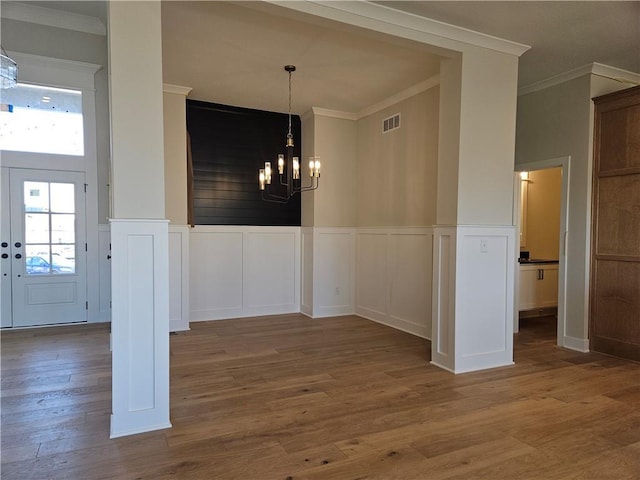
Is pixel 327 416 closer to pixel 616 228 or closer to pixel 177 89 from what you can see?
pixel 616 228

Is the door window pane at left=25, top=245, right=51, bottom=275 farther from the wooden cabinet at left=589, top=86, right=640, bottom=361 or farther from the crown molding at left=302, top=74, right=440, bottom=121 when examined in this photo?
the wooden cabinet at left=589, top=86, right=640, bottom=361

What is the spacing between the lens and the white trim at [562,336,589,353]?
4379mm

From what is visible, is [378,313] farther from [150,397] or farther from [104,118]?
[104,118]

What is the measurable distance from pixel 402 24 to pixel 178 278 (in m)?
3.80

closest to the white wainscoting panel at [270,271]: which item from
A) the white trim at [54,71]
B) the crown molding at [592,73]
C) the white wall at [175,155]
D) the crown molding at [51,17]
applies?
the white wall at [175,155]

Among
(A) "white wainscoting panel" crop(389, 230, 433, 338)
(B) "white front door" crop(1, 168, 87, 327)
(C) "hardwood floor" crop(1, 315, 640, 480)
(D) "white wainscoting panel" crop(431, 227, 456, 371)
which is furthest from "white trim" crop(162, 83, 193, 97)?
(D) "white wainscoting panel" crop(431, 227, 456, 371)

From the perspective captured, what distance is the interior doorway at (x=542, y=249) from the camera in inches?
180

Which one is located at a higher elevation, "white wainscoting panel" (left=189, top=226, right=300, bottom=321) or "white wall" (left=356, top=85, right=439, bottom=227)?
"white wall" (left=356, top=85, right=439, bottom=227)

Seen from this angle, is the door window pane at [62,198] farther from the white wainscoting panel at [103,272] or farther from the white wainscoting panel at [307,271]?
the white wainscoting panel at [307,271]

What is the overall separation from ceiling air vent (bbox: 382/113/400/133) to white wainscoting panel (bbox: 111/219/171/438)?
12.4 feet

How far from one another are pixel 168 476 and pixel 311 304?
4009 mm

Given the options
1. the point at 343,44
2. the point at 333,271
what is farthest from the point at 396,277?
the point at 343,44

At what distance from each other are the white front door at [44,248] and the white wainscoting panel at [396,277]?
12.6 feet

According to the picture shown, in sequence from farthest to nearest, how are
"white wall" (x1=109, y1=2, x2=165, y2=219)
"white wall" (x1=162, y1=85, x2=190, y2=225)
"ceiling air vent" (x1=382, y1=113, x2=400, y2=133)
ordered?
"ceiling air vent" (x1=382, y1=113, x2=400, y2=133), "white wall" (x1=162, y1=85, x2=190, y2=225), "white wall" (x1=109, y1=2, x2=165, y2=219)
